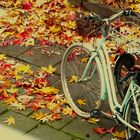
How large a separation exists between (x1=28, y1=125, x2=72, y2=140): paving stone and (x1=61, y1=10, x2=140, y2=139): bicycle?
40 cm

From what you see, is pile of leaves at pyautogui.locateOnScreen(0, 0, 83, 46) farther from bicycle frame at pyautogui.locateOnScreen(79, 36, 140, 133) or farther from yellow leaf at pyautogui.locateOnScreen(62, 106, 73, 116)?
bicycle frame at pyautogui.locateOnScreen(79, 36, 140, 133)

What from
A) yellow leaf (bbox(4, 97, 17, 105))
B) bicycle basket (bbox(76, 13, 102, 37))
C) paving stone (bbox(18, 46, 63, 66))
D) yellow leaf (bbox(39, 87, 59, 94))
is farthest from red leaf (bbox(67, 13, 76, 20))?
yellow leaf (bbox(4, 97, 17, 105))

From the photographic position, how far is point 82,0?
27.7 feet

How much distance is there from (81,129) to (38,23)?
314 centimetres

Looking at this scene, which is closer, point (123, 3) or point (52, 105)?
point (52, 105)

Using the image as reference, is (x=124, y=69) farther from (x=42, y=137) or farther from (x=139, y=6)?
(x=139, y=6)

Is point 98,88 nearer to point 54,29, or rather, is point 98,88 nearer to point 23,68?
point 23,68

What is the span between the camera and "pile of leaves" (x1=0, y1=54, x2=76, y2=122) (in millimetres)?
5750

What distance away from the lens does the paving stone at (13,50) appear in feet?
23.4

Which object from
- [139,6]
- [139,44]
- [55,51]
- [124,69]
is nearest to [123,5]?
[139,6]

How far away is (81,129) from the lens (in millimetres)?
5426

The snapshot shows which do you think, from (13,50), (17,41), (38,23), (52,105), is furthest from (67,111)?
(38,23)

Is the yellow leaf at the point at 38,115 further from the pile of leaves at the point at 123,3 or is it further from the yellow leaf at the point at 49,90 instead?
the pile of leaves at the point at 123,3

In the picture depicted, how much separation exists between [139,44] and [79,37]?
9.08 feet
